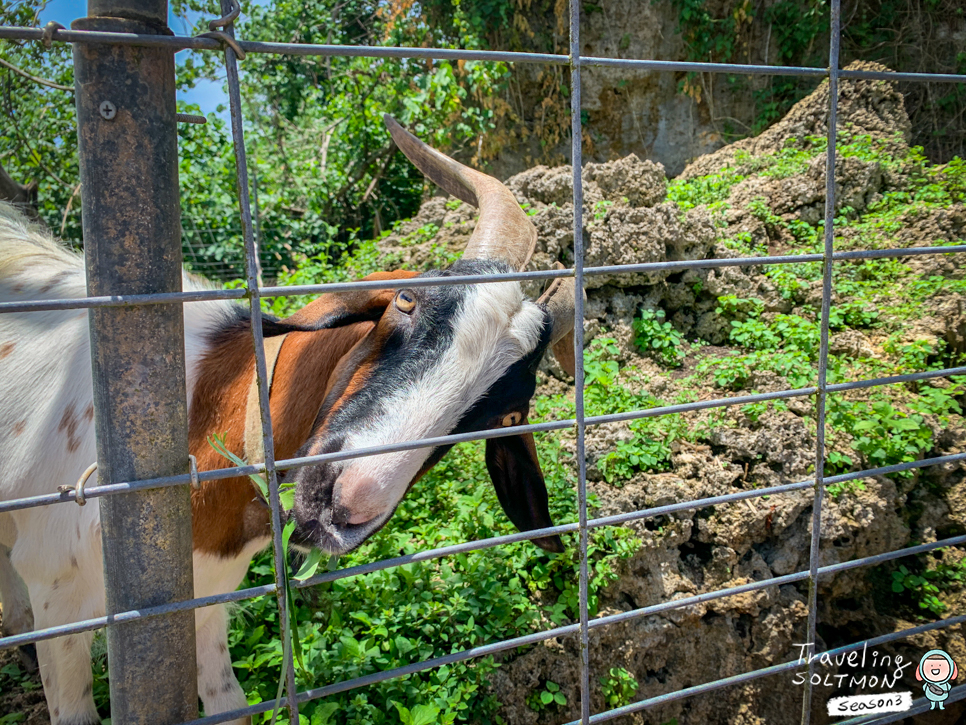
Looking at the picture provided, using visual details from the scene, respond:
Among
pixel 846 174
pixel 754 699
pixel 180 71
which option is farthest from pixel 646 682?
pixel 180 71

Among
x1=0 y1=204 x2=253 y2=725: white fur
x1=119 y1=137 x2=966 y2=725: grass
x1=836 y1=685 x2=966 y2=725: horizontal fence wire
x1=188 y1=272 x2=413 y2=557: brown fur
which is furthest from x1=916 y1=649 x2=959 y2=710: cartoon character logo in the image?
x1=0 y1=204 x2=253 y2=725: white fur

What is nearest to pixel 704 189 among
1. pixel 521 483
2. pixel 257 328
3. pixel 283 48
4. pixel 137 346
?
pixel 521 483

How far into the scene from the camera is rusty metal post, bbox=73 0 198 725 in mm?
1155

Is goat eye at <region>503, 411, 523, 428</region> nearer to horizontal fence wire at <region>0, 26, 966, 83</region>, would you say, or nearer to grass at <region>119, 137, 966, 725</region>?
grass at <region>119, 137, 966, 725</region>

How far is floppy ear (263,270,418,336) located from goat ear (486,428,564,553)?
63cm

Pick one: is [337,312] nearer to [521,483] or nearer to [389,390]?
[389,390]

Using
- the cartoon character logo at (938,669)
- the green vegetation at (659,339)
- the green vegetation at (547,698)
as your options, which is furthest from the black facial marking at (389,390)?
the green vegetation at (659,339)

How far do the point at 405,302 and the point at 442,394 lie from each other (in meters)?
0.33

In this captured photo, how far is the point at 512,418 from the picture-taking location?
211 centimetres

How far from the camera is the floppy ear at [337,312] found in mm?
1829

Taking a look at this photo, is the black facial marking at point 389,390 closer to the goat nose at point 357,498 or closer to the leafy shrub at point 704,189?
the goat nose at point 357,498

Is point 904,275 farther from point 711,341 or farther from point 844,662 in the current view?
point 844,662

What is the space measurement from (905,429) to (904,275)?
181 cm

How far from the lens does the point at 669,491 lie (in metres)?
3.02
